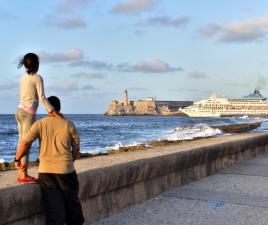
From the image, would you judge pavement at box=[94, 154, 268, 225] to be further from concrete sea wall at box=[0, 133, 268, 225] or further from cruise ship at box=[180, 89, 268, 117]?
cruise ship at box=[180, 89, 268, 117]

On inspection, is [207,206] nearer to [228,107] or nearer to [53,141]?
[53,141]

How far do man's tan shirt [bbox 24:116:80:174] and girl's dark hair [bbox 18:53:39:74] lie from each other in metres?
0.54

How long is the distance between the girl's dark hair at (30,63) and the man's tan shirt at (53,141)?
536 mm

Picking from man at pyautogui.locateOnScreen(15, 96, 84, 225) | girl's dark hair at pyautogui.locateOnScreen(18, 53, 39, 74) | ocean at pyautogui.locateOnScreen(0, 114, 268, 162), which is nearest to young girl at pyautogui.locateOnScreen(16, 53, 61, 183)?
girl's dark hair at pyautogui.locateOnScreen(18, 53, 39, 74)

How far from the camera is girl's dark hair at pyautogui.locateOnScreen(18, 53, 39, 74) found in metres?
4.93

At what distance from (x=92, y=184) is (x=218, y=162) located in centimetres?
560

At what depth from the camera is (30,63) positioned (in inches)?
194

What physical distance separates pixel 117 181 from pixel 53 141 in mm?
2230

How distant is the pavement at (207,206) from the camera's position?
634 cm

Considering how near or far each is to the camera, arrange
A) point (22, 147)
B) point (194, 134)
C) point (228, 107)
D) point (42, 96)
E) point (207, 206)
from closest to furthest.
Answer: point (22, 147) < point (42, 96) < point (207, 206) < point (194, 134) < point (228, 107)

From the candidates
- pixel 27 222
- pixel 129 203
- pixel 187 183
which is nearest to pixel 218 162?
pixel 187 183

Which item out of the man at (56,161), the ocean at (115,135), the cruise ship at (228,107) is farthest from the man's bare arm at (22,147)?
the cruise ship at (228,107)

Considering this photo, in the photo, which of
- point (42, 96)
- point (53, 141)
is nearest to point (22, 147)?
point (53, 141)

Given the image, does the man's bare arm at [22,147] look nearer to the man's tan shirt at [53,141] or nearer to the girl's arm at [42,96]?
the man's tan shirt at [53,141]
